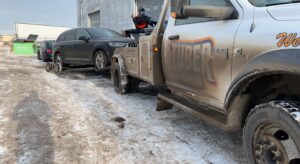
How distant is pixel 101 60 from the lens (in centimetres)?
849

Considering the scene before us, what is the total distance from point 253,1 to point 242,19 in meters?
0.19

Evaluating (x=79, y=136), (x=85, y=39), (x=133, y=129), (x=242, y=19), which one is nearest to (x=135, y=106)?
(x=133, y=129)

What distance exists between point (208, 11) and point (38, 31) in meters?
45.1

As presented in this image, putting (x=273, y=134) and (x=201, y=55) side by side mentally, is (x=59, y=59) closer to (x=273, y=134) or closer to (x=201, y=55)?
(x=201, y=55)

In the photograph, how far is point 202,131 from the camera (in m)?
3.96

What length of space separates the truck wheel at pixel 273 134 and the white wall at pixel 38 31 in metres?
41.3

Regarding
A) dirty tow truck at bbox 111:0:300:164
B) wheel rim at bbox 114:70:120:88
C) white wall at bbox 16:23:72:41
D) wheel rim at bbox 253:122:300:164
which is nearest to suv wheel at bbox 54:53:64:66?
wheel rim at bbox 114:70:120:88

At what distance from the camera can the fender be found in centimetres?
193

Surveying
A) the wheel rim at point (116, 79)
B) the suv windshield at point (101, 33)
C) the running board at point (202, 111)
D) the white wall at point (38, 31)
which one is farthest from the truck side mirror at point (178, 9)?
the white wall at point (38, 31)

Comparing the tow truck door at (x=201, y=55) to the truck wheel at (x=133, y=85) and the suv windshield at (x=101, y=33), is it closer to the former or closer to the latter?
the truck wheel at (x=133, y=85)

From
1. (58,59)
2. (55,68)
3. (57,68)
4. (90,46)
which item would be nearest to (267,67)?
(90,46)

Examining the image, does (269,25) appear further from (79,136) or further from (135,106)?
(135,106)

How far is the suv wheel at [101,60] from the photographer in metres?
8.34

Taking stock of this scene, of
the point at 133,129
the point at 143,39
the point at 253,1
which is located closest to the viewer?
the point at 253,1
